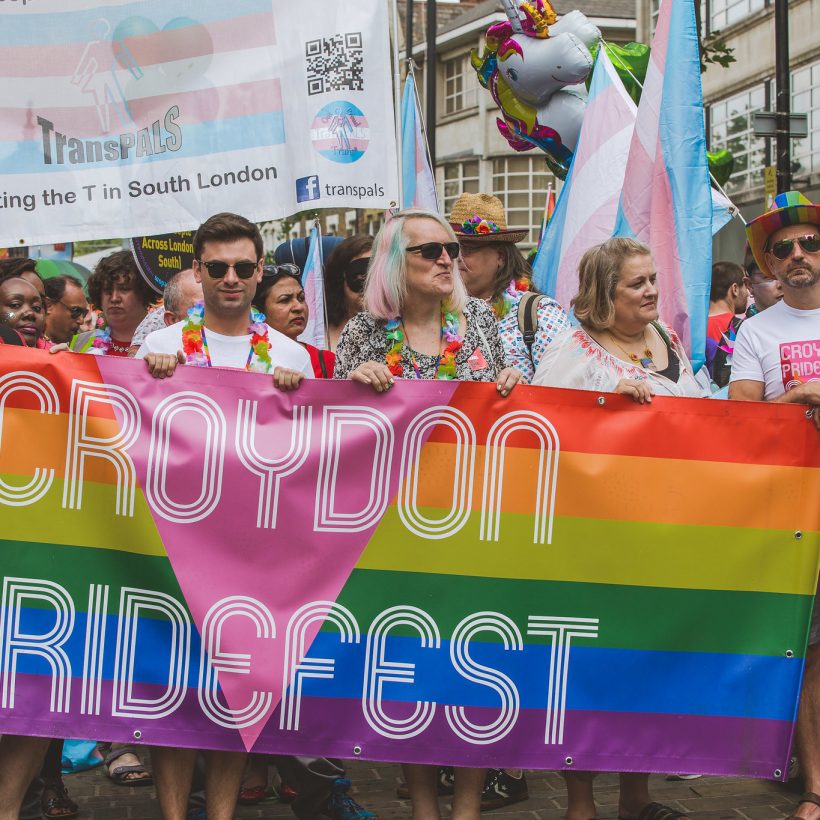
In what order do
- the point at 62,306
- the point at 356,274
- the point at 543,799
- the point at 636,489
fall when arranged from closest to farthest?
the point at 636,489, the point at 543,799, the point at 356,274, the point at 62,306

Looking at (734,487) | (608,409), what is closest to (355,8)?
(608,409)

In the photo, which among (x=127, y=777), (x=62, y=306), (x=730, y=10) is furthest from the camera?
(x=730, y=10)

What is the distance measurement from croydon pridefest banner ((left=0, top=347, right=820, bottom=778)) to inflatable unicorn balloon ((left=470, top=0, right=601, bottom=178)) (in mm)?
4939

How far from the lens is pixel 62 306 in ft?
23.8

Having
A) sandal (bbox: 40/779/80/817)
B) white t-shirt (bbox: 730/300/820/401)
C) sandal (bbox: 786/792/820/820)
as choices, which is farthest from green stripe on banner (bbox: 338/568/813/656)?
sandal (bbox: 40/779/80/817)

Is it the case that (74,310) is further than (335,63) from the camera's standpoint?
Yes

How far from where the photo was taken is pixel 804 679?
15.1 ft

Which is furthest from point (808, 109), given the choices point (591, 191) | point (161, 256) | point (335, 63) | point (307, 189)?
point (307, 189)

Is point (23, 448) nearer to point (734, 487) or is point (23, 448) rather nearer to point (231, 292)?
point (231, 292)

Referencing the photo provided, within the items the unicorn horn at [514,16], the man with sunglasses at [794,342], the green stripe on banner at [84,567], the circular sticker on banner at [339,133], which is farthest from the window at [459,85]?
the green stripe on banner at [84,567]

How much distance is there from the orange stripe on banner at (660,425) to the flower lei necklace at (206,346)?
707mm

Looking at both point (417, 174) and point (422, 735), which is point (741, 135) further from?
point (422, 735)

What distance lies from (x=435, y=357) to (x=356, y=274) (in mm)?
1833

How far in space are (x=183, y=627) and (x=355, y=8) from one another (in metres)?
3.15
